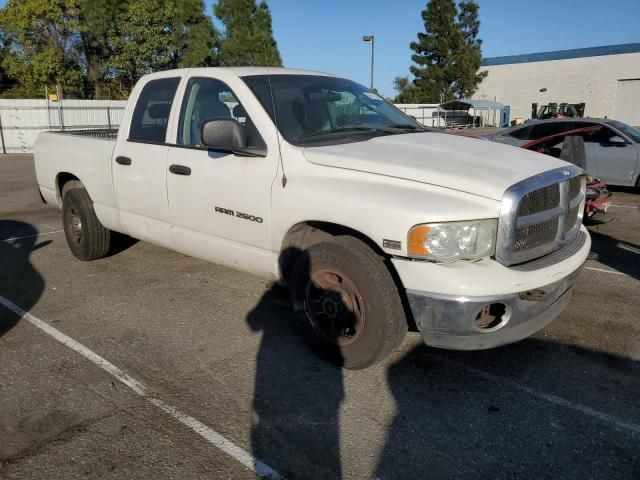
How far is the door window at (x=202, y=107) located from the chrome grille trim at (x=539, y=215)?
2.18 metres

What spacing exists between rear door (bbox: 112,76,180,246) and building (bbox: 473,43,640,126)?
48.6 meters

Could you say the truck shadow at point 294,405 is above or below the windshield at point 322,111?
below

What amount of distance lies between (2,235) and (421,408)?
22.0 ft

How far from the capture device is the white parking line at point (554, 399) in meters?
3.07

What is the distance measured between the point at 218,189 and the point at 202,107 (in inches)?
33.4

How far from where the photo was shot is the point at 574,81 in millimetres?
48094

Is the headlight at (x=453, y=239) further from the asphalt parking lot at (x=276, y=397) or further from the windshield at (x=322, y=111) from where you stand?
the windshield at (x=322, y=111)

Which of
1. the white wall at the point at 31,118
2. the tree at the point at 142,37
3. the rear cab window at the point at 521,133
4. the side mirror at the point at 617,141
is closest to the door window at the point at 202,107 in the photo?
the rear cab window at the point at 521,133

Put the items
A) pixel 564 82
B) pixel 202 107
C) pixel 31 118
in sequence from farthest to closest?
pixel 564 82, pixel 31 118, pixel 202 107

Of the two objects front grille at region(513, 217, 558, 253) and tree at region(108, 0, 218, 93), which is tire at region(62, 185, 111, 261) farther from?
tree at region(108, 0, 218, 93)

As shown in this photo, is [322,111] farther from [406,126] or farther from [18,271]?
[18,271]

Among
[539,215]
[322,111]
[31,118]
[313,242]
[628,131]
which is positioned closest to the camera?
[539,215]

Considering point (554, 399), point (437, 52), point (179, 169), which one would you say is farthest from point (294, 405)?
point (437, 52)

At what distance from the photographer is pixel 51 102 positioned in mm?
22484
